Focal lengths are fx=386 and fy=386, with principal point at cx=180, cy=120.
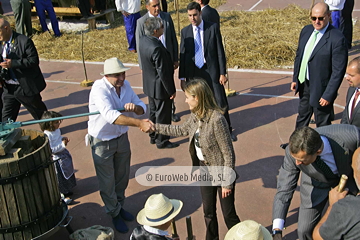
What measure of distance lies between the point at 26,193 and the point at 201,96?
2021mm

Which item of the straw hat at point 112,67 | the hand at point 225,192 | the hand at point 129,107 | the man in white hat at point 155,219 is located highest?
the straw hat at point 112,67

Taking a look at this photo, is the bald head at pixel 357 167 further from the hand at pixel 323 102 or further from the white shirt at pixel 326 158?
the hand at pixel 323 102

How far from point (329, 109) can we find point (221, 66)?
1851 mm

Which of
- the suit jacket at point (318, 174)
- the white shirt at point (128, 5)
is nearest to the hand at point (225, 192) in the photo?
the suit jacket at point (318, 174)

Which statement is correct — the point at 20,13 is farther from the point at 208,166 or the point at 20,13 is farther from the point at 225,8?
the point at 208,166

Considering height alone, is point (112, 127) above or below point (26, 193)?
above

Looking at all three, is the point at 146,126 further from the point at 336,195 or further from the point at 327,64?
the point at 327,64

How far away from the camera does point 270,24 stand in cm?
1286

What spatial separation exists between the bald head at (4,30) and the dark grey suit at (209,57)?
9.26 feet

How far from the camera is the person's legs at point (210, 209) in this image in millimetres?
4281

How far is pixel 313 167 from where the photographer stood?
3.69m

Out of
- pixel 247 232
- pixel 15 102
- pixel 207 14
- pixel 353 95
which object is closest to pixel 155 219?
pixel 247 232

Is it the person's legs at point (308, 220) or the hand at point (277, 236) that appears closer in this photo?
the hand at point (277, 236)

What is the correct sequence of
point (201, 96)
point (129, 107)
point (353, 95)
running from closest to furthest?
point (201, 96), point (129, 107), point (353, 95)
